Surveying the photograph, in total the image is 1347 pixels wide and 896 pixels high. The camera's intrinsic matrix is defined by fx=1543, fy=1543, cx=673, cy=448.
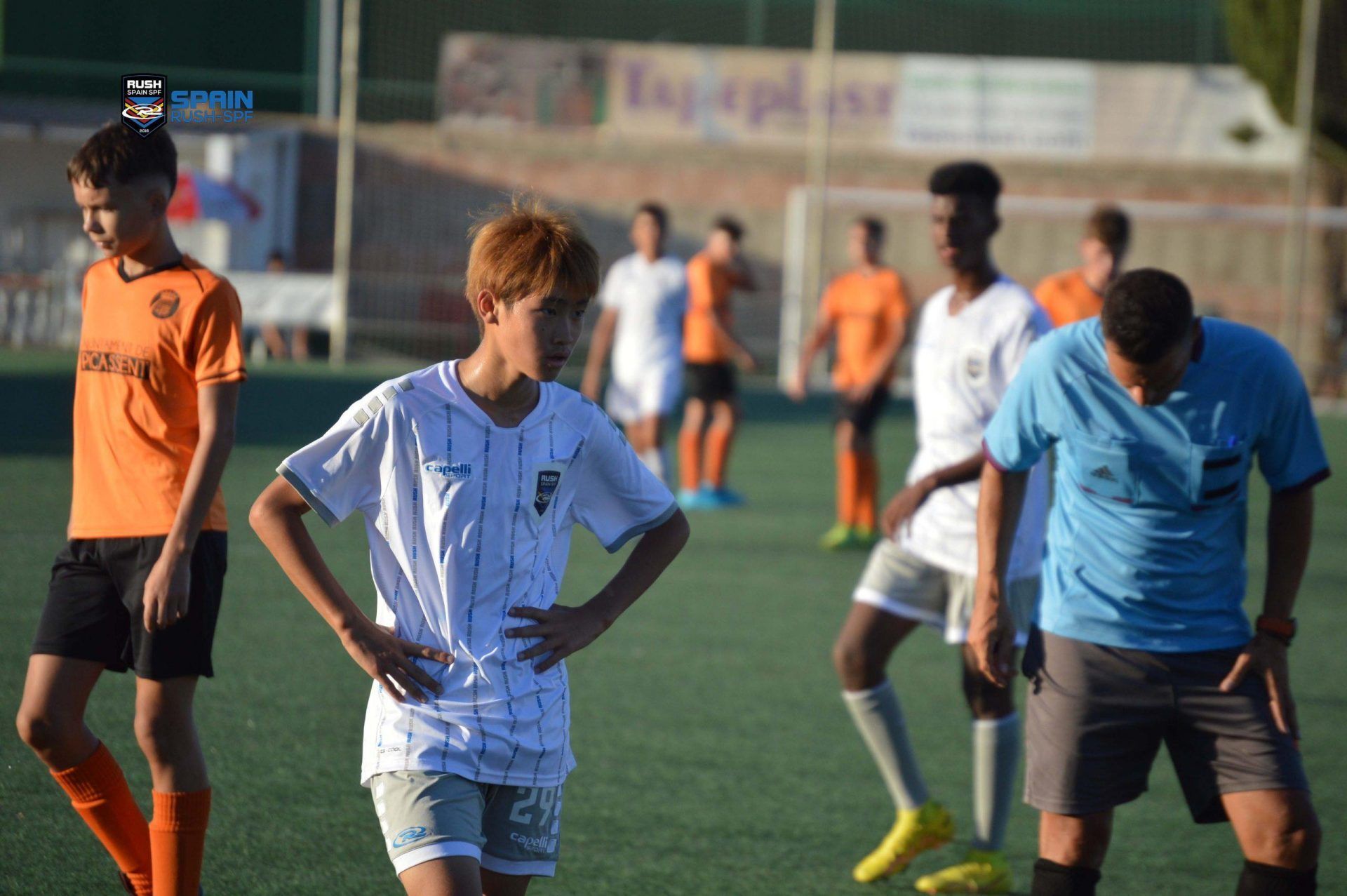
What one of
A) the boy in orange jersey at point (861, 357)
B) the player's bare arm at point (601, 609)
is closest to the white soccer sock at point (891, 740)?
the player's bare arm at point (601, 609)

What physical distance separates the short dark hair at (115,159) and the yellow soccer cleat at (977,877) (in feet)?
9.07

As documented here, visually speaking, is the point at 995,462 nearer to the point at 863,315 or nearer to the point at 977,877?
the point at 977,877

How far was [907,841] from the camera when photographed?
14.7 ft

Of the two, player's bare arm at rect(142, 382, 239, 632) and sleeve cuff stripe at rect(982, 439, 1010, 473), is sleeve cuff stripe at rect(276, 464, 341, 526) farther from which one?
Answer: sleeve cuff stripe at rect(982, 439, 1010, 473)

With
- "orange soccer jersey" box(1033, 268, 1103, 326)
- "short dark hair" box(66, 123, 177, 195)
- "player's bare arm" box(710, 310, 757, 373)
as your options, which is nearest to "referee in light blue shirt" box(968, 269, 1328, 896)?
"short dark hair" box(66, 123, 177, 195)

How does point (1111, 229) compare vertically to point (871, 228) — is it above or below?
above

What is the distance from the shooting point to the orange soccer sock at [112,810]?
359cm

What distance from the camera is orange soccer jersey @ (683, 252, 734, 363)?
11.9 m

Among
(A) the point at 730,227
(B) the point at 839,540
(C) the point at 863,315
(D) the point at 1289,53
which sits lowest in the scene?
(B) the point at 839,540

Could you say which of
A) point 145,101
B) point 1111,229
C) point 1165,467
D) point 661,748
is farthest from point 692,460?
point 1165,467

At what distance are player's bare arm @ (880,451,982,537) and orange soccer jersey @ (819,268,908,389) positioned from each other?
243 inches

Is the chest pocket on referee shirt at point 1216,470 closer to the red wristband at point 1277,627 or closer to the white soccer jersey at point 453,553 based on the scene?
the red wristband at point 1277,627

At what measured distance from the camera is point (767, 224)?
85.7 ft

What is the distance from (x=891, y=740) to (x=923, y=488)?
0.76 meters
